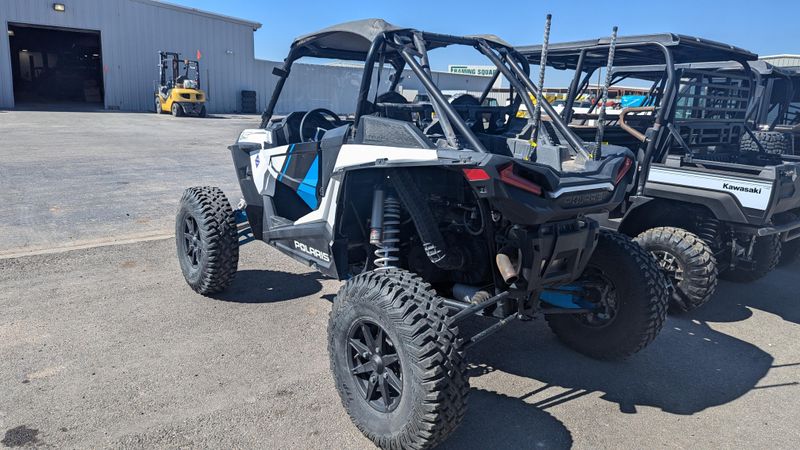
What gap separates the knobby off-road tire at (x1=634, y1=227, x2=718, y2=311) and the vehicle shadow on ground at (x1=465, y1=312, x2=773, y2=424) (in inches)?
13.8

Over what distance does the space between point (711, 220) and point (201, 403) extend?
14.5ft

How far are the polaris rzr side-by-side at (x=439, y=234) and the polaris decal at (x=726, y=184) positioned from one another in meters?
1.67

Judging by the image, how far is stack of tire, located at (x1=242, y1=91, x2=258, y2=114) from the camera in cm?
3347

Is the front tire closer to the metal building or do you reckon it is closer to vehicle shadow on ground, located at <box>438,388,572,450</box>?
vehicle shadow on ground, located at <box>438,388,572,450</box>

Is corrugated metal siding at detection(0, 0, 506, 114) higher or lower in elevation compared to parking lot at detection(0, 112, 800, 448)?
higher

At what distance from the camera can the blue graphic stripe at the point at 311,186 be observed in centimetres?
410

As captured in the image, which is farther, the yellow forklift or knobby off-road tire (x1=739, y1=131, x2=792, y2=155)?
the yellow forklift

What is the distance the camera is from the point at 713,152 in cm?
657

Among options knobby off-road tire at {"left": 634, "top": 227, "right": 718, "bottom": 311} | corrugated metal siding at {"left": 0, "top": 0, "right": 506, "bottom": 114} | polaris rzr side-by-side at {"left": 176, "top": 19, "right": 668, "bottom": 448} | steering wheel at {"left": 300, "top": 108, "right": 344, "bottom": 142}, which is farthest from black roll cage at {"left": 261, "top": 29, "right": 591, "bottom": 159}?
corrugated metal siding at {"left": 0, "top": 0, "right": 506, "bottom": 114}

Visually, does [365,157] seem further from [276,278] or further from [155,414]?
[276,278]

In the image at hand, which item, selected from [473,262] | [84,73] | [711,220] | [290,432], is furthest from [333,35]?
[84,73]

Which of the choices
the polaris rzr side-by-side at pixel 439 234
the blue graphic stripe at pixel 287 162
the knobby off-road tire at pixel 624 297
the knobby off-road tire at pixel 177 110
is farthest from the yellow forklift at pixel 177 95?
the knobby off-road tire at pixel 624 297

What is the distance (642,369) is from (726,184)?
1.89 meters

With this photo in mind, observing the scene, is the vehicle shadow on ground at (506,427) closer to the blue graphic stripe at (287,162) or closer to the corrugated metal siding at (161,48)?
the blue graphic stripe at (287,162)
